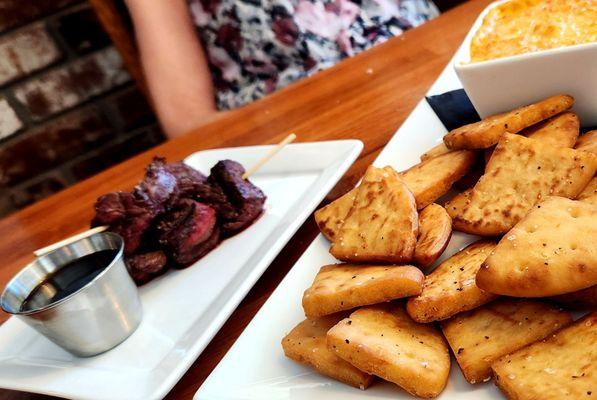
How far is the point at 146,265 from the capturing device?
135cm

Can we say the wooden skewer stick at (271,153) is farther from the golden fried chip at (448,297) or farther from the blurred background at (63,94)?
the blurred background at (63,94)

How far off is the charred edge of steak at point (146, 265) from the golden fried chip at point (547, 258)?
2.67 feet

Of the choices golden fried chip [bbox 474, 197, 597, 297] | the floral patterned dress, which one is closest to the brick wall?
the floral patterned dress

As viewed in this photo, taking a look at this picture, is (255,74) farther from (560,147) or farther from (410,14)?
(560,147)

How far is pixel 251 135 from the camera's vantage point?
198 cm

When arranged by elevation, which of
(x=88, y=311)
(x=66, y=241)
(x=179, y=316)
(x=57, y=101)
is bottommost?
(x=179, y=316)

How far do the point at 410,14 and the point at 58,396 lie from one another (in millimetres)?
2101

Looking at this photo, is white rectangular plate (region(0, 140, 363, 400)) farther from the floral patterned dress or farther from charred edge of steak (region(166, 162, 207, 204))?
the floral patterned dress

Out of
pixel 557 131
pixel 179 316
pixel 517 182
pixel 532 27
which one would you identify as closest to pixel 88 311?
pixel 179 316

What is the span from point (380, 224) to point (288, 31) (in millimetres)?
1636

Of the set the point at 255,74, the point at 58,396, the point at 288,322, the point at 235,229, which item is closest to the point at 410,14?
the point at 255,74

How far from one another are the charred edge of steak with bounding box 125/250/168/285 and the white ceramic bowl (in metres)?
0.78

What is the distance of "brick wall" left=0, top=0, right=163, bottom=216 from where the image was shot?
2854mm

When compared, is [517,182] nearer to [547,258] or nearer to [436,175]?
[436,175]
